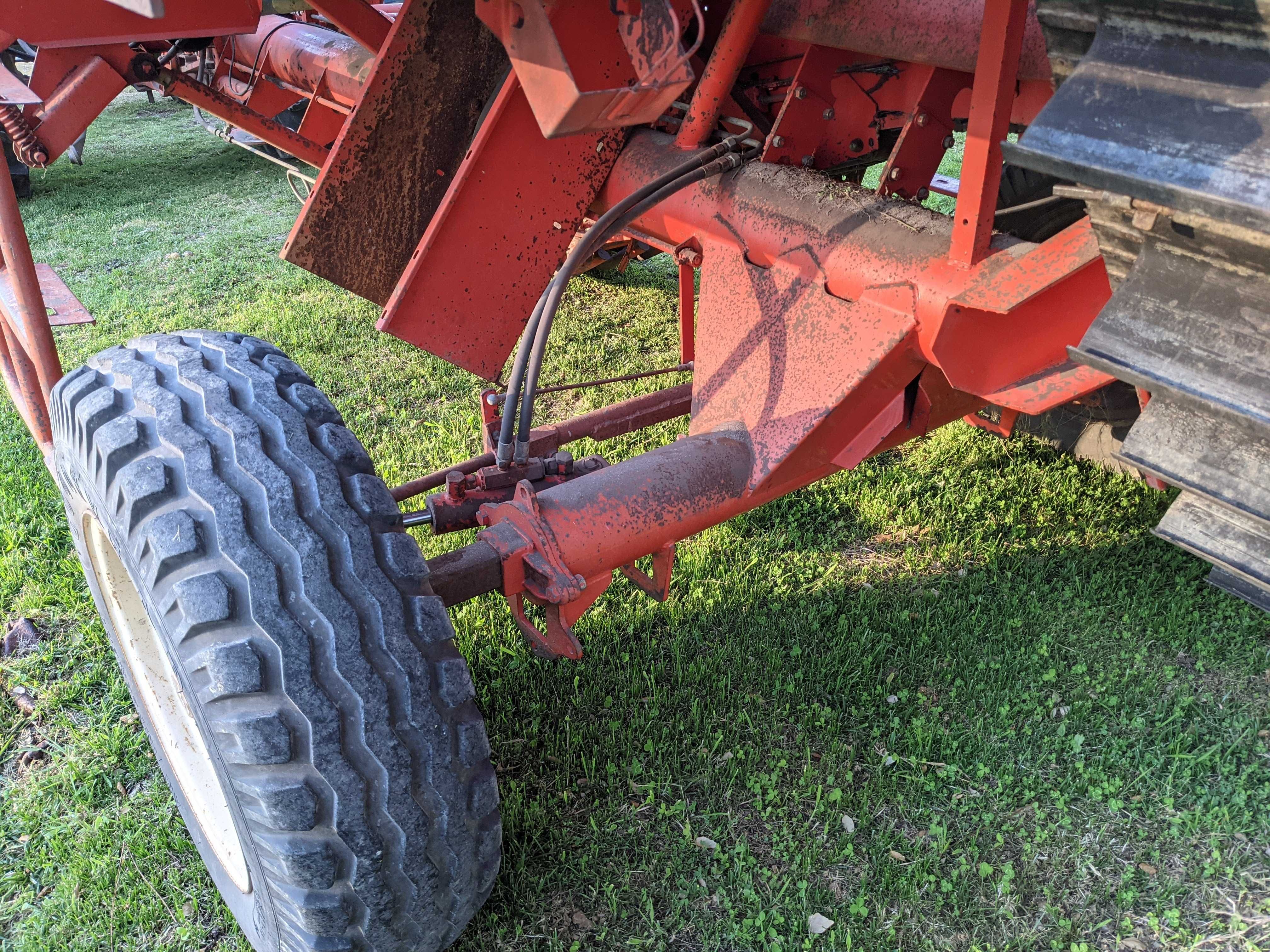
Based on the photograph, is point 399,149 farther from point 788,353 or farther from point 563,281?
point 788,353

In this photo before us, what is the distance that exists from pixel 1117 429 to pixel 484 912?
2.73 metres

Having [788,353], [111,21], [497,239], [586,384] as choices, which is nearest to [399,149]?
[497,239]

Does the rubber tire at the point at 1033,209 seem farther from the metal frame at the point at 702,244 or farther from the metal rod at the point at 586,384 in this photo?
the metal rod at the point at 586,384

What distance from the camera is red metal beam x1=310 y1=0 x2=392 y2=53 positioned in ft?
8.48

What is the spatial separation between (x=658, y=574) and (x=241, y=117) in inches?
89.0

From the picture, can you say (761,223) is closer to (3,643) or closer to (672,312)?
(3,643)

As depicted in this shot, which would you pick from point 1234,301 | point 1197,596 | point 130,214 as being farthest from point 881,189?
point 130,214

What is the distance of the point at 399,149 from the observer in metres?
2.64

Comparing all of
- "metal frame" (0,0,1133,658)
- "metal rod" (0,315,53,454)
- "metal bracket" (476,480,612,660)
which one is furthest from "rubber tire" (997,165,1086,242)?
"metal rod" (0,315,53,454)

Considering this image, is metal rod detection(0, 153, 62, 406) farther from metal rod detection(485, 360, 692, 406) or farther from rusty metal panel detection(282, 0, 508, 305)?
metal rod detection(485, 360, 692, 406)

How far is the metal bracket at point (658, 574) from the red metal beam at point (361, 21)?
158cm

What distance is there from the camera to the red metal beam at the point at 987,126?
153 cm

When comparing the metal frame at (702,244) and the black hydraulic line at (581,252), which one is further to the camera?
the black hydraulic line at (581,252)

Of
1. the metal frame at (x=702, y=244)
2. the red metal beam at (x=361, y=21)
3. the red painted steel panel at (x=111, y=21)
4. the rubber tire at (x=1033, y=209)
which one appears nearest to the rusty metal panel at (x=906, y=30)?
the metal frame at (x=702, y=244)
